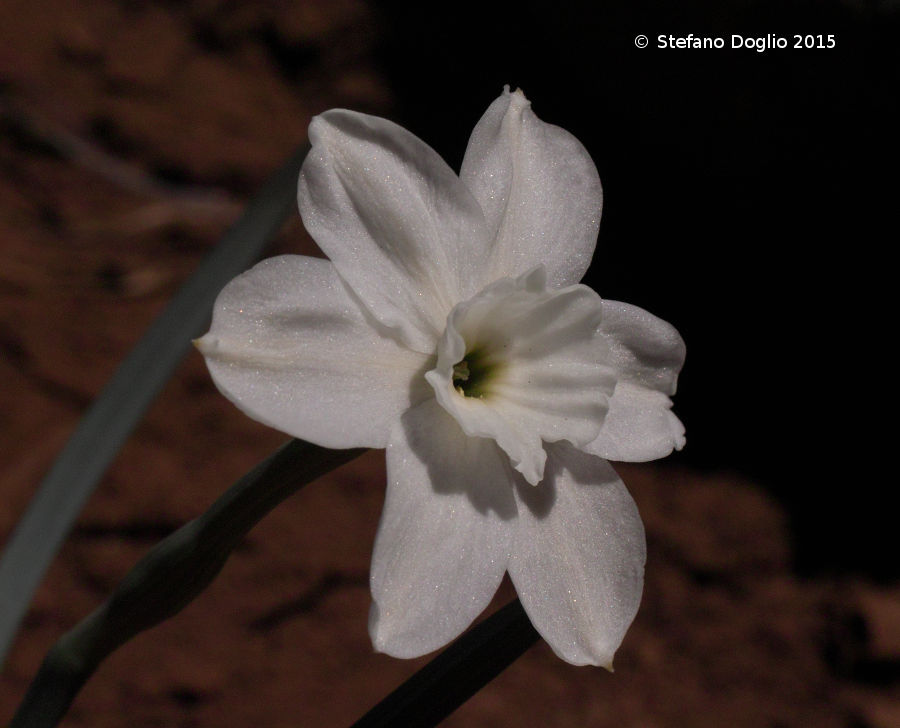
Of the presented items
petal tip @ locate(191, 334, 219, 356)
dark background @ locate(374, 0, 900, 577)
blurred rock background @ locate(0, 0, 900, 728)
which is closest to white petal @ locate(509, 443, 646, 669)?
petal tip @ locate(191, 334, 219, 356)

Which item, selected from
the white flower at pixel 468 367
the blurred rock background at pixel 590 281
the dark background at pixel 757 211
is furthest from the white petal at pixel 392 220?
the dark background at pixel 757 211

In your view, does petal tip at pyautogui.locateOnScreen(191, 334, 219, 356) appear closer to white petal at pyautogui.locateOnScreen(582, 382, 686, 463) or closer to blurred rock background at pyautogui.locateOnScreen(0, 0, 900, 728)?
white petal at pyautogui.locateOnScreen(582, 382, 686, 463)

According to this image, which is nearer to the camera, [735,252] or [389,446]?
[389,446]

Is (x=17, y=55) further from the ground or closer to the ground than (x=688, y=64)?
further from the ground

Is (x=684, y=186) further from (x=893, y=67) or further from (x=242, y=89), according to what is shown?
(x=242, y=89)

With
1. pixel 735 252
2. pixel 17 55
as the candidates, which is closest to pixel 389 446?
pixel 735 252

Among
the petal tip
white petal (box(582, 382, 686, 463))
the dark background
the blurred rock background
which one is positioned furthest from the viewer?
the dark background

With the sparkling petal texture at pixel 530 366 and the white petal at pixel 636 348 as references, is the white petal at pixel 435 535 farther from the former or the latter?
the white petal at pixel 636 348
